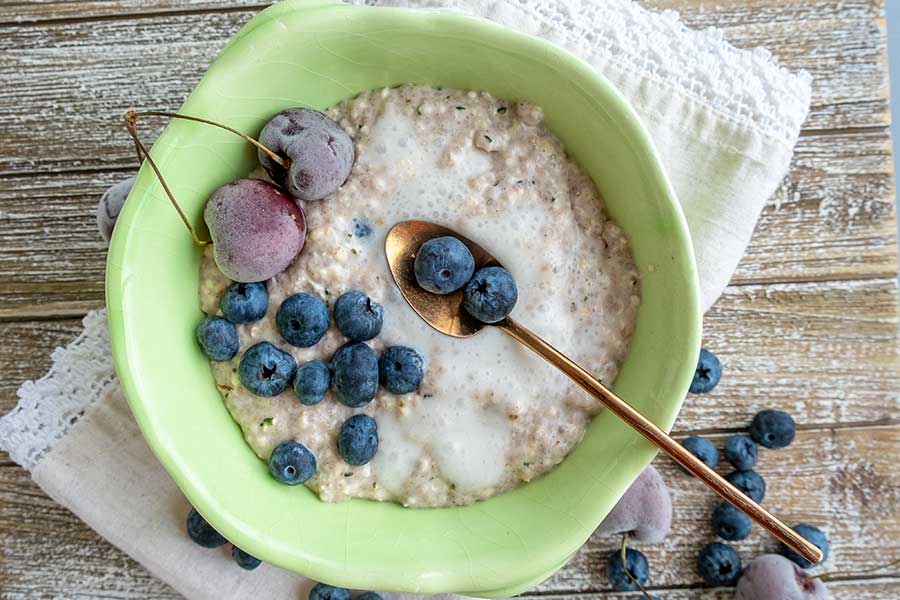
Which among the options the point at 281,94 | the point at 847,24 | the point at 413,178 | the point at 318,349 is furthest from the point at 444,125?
the point at 847,24

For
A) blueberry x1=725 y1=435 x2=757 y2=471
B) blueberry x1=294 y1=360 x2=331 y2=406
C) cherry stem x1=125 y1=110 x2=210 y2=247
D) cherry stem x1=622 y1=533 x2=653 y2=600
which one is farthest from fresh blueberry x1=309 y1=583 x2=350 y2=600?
blueberry x1=725 y1=435 x2=757 y2=471

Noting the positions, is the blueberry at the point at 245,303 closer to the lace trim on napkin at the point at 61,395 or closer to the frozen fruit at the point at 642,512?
the lace trim on napkin at the point at 61,395

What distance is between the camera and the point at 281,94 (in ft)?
4.02

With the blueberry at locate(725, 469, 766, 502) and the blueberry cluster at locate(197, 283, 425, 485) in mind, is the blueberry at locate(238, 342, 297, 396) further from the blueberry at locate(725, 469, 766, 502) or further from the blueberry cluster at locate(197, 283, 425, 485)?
the blueberry at locate(725, 469, 766, 502)

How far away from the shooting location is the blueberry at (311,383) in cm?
120

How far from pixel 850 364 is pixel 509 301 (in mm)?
822

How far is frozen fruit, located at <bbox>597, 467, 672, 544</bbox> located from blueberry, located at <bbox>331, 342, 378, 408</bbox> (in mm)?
543

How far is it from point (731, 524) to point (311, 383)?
0.88m

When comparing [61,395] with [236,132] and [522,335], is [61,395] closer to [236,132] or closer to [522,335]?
[236,132]

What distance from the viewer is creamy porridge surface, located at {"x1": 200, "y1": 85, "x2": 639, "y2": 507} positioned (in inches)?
48.4

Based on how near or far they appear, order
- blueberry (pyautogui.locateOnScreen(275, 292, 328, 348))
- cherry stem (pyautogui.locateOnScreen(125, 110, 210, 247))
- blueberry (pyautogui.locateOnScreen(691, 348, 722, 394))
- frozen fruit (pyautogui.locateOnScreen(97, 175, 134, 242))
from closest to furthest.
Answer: cherry stem (pyautogui.locateOnScreen(125, 110, 210, 247)), blueberry (pyautogui.locateOnScreen(275, 292, 328, 348)), frozen fruit (pyautogui.locateOnScreen(97, 175, 134, 242)), blueberry (pyautogui.locateOnScreen(691, 348, 722, 394))

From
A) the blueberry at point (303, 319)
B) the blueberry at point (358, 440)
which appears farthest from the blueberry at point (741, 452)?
the blueberry at point (303, 319)

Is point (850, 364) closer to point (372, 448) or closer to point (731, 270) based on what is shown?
point (731, 270)

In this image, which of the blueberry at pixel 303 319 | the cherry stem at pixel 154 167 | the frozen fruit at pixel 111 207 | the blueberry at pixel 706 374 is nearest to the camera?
the cherry stem at pixel 154 167
